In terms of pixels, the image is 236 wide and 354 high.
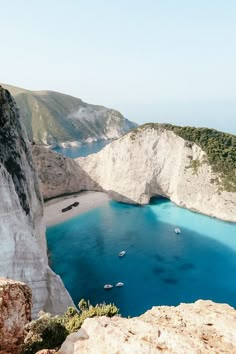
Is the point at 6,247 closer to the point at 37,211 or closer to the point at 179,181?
the point at 37,211

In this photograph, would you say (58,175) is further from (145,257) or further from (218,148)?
(218,148)

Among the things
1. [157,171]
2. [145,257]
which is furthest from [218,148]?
[145,257]

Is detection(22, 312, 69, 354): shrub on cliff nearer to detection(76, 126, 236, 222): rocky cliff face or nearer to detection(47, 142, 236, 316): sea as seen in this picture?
detection(47, 142, 236, 316): sea

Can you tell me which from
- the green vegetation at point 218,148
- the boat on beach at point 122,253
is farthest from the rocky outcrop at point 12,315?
the green vegetation at point 218,148

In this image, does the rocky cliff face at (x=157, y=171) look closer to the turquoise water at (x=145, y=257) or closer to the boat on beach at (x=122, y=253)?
the turquoise water at (x=145, y=257)

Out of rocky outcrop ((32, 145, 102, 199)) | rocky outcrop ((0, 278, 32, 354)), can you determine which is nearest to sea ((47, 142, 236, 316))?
rocky outcrop ((32, 145, 102, 199))
